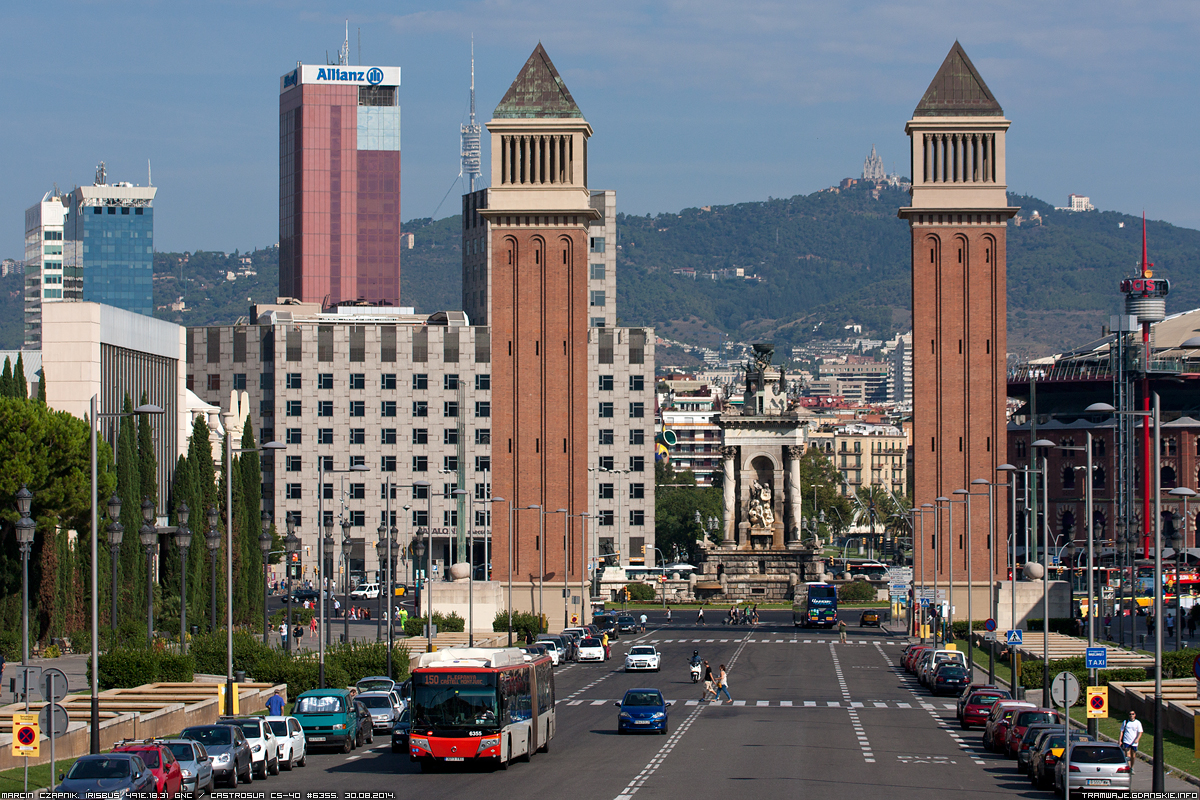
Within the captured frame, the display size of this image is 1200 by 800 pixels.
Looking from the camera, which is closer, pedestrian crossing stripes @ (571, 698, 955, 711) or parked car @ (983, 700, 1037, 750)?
parked car @ (983, 700, 1037, 750)

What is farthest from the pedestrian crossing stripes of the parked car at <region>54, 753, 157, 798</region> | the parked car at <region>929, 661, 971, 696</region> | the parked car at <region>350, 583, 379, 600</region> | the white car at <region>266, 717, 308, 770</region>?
the parked car at <region>350, 583, 379, 600</region>

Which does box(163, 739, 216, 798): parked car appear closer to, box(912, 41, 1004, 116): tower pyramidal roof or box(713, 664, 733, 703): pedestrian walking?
box(713, 664, 733, 703): pedestrian walking

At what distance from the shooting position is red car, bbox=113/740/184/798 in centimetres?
3088

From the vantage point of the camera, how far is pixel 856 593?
134 meters

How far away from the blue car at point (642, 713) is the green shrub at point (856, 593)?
281ft

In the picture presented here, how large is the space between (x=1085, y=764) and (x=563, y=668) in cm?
4711

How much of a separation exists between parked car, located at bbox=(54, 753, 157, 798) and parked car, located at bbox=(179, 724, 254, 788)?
466 centimetres

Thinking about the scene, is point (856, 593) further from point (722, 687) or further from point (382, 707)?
point (382, 707)

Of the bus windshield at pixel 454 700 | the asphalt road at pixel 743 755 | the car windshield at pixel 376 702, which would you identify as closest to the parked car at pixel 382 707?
the car windshield at pixel 376 702

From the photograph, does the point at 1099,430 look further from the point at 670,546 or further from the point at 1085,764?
the point at 1085,764

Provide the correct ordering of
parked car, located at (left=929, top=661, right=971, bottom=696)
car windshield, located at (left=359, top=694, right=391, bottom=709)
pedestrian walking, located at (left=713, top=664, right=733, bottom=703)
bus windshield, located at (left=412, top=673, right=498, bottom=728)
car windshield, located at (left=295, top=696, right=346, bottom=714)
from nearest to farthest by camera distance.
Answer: bus windshield, located at (left=412, top=673, right=498, bottom=728), car windshield, located at (left=295, top=696, right=346, bottom=714), car windshield, located at (left=359, top=694, right=391, bottom=709), pedestrian walking, located at (left=713, top=664, right=733, bottom=703), parked car, located at (left=929, top=661, right=971, bottom=696)

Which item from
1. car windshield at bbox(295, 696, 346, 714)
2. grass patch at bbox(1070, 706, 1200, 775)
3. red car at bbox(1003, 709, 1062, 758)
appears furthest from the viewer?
car windshield at bbox(295, 696, 346, 714)

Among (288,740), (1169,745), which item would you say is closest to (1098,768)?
(1169,745)

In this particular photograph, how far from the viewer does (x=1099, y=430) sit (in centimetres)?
18550
